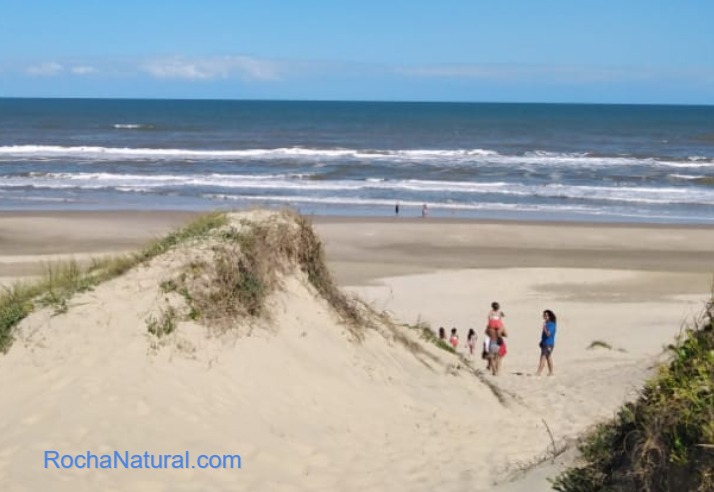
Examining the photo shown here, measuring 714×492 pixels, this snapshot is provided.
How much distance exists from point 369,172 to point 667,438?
143 ft

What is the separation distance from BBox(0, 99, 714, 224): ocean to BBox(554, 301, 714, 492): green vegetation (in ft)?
46.2

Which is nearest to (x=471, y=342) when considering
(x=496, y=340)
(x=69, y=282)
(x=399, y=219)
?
(x=496, y=340)

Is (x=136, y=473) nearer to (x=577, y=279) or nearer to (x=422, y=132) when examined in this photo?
(x=577, y=279)

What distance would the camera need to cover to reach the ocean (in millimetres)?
35594

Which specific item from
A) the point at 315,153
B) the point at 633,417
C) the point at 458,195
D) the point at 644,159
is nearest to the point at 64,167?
the point at 315,153

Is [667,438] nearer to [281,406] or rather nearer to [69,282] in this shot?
[281,406]

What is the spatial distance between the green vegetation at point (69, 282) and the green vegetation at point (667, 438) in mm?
5076

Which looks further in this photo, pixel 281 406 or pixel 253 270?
pixel 253 270

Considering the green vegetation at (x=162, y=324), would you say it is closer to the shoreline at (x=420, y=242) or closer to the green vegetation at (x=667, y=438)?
the green vegetation at (x=667, y=438)

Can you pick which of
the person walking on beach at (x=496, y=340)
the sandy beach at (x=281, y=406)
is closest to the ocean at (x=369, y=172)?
the person walking on beach at (x=496, y=340)

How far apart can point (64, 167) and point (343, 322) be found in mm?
42656

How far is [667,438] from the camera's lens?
14.9ft

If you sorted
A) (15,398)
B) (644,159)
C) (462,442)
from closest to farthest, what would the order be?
(15,398), (462,442), (644,159)

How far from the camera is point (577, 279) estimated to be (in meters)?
21.9
